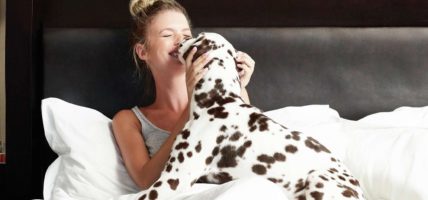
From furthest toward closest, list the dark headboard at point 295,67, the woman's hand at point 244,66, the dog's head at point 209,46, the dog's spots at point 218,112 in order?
the dark headboard at point 295,67 < the woman's hand at point 244,66 < the dog's head at point 209,46 < the dog's spots at point 218,112

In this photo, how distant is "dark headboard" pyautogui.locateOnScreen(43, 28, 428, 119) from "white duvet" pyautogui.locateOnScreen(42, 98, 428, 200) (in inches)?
6.7

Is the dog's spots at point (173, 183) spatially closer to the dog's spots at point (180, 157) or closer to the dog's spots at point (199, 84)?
the dog's spots at point (180, 157)

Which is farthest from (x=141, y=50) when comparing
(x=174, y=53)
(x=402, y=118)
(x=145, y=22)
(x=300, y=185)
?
(x=402, y=118)

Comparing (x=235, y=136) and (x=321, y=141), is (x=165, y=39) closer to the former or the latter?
(x=235, y=136)

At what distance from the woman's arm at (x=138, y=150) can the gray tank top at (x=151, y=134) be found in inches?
1.0

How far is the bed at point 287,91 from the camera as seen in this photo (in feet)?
7.26

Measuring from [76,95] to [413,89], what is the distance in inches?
68.2

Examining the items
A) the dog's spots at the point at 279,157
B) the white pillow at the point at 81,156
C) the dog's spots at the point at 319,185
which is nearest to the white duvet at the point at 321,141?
the white pillow at the point at 81,156

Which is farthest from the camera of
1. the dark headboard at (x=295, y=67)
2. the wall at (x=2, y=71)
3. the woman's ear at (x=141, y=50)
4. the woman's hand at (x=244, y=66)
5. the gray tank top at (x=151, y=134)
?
the wall at (x=2, y=71)

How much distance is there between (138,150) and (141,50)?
1.61 ft

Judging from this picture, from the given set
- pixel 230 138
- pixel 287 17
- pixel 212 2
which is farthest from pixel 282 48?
pixel 230 138

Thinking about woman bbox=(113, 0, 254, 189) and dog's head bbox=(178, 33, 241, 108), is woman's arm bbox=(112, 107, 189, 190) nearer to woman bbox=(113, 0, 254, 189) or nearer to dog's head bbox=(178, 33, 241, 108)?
woman bbox=(113, 0, 254, 189)

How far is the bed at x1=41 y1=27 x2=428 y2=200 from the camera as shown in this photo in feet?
7.26

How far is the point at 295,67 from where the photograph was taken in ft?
8.98
